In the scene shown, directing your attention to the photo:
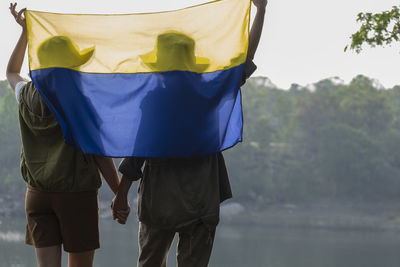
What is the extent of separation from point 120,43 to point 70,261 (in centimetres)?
70

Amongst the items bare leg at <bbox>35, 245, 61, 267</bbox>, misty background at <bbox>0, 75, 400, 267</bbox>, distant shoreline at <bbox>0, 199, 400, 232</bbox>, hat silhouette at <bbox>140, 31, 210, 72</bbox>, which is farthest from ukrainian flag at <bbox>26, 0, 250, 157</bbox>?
distant shoreline at <bbox>0, 199, 400, 232</bbox>

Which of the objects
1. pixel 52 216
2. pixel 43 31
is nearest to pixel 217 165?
pixel 52 216

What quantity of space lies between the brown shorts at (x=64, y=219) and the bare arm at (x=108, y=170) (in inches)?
2.4

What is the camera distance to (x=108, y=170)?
1.93 m

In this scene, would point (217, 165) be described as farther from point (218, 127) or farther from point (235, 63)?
point (235, 63)

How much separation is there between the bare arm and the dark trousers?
159 mm

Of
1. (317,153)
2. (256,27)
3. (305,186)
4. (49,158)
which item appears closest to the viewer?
(49,158)

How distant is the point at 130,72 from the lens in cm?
198

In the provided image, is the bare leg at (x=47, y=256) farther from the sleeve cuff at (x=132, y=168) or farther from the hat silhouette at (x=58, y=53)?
the hat silhouette at (x=58, y=53)

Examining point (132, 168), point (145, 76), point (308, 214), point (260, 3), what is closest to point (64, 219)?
point (132, 168)

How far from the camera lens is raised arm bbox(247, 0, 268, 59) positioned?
1.98 meters

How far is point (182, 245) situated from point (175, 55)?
0.57 metres

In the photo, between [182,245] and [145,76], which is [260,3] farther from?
[182,245]

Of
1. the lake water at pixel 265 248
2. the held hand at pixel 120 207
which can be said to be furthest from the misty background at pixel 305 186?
the held hand at pixel 120 207
